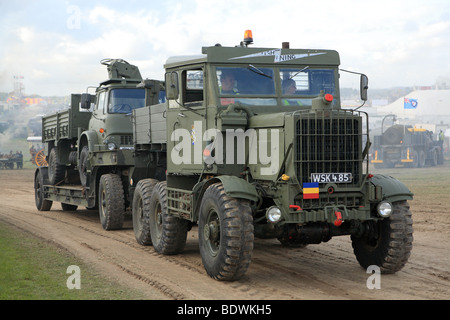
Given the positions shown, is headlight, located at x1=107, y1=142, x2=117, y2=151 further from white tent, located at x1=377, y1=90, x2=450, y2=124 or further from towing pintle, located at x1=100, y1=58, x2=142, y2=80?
white tent, located at x1=377, y1=90, x2=450, y2=124

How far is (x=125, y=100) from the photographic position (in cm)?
1375

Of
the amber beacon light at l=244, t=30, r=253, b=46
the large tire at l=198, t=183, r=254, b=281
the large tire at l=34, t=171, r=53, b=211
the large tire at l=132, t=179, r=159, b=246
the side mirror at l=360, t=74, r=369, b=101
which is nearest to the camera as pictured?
the large tire at l=198, t=183, r=254, b=281

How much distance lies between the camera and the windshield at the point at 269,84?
8.45 m

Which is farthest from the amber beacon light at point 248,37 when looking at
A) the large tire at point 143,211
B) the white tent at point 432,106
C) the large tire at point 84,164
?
the white tent at point 432,106

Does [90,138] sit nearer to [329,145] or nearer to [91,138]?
[91,138]

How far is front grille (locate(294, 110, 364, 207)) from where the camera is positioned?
7355 mm

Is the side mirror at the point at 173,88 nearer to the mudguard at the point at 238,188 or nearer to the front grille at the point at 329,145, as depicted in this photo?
the mudguard at the point at 238,188

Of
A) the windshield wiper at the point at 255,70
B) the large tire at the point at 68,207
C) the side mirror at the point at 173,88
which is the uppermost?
the windshield wiper at the point at 255,70

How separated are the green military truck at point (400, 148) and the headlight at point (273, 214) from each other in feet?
97.0

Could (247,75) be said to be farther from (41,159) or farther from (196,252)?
(41,159)

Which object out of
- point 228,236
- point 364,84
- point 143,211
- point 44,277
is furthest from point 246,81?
point 44,277

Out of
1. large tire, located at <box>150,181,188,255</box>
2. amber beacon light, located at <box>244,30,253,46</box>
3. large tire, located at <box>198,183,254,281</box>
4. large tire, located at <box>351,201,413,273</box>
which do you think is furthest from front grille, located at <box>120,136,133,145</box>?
large tire, located at <box>351,201,413,273</box>

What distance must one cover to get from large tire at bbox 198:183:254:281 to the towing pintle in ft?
26.9
